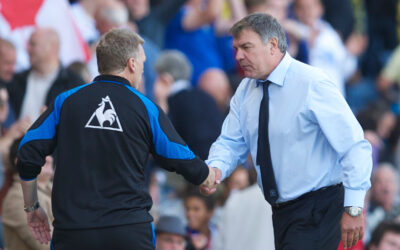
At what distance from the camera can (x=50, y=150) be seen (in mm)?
5234

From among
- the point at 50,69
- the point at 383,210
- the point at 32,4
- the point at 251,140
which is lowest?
the point at 383,210

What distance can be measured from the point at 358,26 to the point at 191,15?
380cm

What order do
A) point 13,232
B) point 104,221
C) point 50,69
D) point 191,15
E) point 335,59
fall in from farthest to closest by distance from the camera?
1. point 335,59
2. point 191,15
3. point 50,69
4. point 13,232
5. point 104,221

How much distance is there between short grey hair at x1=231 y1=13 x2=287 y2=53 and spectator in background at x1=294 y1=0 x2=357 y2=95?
616cm

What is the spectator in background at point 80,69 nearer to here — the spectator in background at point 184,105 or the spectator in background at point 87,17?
the spectator in background at point 184,105

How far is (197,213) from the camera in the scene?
8.68m

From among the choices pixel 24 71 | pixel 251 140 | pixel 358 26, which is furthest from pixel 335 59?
pixel 251 140

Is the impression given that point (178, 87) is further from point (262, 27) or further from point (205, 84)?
point (262, 27)

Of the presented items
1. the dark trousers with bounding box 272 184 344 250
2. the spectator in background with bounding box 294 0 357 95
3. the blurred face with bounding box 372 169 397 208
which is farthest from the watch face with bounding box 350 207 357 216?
the spectator in background with bounding box 294 0 357 95

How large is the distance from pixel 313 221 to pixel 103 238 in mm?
1345

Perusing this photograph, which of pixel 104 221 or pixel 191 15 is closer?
pixel 104 221

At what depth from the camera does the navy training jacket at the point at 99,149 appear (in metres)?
5.06

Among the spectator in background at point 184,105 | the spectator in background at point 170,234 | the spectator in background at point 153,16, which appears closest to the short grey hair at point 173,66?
the spectator in background at point 184,105

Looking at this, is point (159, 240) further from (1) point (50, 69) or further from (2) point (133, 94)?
(2) point (133, 94)
